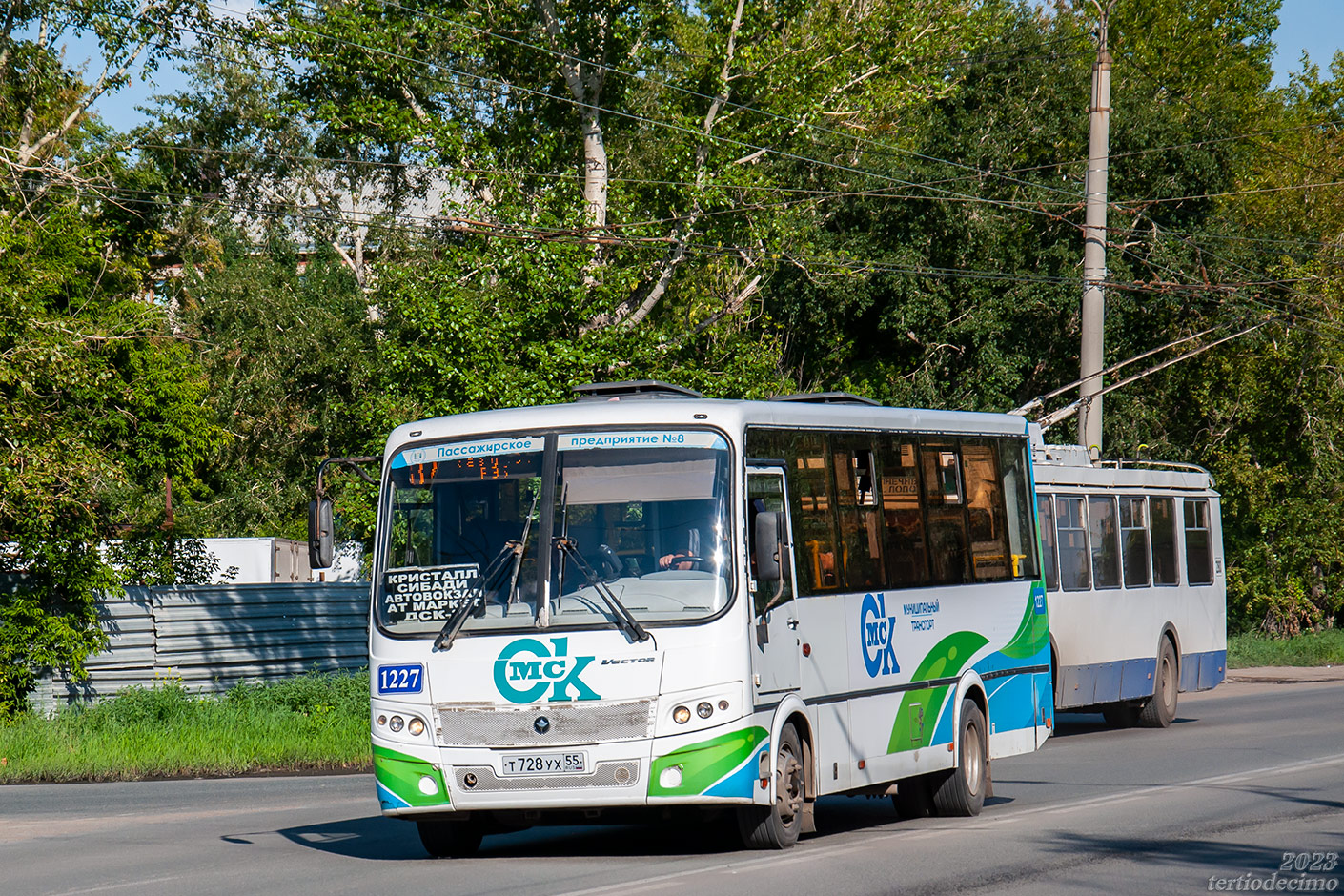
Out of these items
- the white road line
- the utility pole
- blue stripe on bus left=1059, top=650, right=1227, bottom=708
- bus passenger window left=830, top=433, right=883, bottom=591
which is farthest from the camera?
the utility pole

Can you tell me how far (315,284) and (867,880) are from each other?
42598 millimetres

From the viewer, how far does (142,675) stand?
24766mm

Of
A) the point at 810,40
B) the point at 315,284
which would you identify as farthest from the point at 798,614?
the point at 315,284

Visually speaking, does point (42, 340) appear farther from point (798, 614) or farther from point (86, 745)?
point (798, 614)

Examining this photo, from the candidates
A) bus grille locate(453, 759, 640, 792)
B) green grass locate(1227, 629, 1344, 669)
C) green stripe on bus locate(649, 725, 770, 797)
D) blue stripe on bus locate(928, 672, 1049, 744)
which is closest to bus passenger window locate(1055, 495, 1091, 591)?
blue stripe on bus locate(928, 672, 1049, 744)

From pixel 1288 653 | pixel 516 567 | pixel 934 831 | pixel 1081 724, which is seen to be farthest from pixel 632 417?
pixel 1288 653

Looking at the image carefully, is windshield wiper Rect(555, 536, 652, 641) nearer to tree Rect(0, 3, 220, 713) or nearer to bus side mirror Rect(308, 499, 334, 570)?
bus side mirror Rect(308, 499, 334, 570)

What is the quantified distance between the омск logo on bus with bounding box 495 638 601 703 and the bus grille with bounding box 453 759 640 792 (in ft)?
1.42

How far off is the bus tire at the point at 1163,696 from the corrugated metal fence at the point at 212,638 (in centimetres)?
1229

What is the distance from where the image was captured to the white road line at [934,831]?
29.6ft

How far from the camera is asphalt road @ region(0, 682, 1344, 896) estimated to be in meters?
9.23

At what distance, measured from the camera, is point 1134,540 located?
856 inches

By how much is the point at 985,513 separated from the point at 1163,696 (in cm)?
971

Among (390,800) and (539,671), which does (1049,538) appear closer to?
(539,671)
